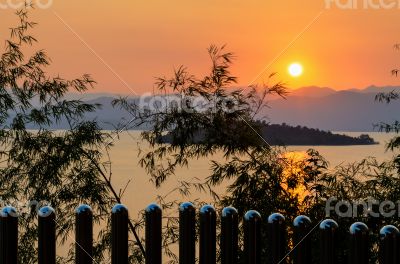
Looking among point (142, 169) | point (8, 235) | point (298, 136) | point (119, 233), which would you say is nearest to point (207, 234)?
point (119, 233)

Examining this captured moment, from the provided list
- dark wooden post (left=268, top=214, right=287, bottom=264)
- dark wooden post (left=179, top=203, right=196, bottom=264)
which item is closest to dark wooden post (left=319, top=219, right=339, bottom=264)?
dark wooden post (left=268, top=214, right=287, bottom=264)

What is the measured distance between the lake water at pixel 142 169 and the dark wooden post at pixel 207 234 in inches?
171

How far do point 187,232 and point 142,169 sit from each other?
5.23 metres

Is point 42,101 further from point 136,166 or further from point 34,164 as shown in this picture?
point 136,166

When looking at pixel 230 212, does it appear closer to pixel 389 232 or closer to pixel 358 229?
pixel 358 229

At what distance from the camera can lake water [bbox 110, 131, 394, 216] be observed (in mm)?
7945

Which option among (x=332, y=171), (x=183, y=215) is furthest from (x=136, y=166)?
(x=183, y=215)

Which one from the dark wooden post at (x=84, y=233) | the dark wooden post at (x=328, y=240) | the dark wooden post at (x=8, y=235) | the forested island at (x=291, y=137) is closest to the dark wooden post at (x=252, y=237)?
the dark wooden post at (x=328, y=240)

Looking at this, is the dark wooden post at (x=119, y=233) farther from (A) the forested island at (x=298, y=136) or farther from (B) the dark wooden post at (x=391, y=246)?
(A) the forested island at (x=298, y=136)

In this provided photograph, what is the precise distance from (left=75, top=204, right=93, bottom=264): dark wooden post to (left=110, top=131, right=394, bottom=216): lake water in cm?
412

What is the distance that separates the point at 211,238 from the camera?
133 inches

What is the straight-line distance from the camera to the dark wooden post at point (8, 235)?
3.62m

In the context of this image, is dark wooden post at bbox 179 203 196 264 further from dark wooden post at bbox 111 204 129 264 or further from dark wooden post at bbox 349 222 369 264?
dark wooden post at bbox 349 222 369 264

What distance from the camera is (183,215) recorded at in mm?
3363
